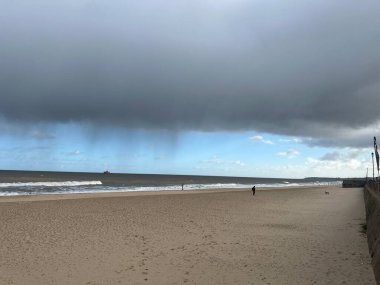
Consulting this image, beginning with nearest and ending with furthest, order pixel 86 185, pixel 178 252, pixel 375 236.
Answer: pixel 375 236 < pixel 178 252 < pixel 86 185

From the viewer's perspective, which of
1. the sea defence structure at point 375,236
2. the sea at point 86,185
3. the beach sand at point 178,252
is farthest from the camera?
the sea at point 86,185

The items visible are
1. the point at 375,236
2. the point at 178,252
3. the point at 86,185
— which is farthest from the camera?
the point at 86,185

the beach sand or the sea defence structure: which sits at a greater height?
the sea defence structure

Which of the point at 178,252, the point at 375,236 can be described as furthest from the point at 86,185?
the point at 375,236

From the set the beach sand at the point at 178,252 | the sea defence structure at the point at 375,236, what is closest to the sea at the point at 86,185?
the beach sand at the point at 178,252

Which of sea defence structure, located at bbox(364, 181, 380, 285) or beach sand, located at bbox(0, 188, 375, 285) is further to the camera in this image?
beach sand, located at bbox(0, 188, 375, 285)

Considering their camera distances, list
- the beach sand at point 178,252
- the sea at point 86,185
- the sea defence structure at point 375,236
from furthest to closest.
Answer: the sea at point 86,185
the beach sand at point 178,252
the sea defence structure at point 375,236

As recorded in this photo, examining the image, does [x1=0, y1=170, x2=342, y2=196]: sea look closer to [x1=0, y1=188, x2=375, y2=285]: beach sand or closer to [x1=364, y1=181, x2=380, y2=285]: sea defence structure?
[x1=0, y1=188, x2=375, y2=285]: beach sand

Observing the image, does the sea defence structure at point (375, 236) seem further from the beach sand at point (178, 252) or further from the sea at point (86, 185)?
the sea at point (86, 185)

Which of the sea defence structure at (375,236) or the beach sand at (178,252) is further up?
the sea defence structure at (375,236)

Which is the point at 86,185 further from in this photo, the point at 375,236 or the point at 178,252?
the point at 375,236

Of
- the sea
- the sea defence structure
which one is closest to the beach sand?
the sea defence structure

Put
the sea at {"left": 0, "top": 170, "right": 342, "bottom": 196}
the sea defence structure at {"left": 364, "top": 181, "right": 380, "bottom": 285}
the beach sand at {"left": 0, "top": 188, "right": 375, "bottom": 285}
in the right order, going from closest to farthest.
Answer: the sea defence structure at {"left": 364, "top": 181, "right": 380, "bottom": 285}, the beach sand at {"left": 0, "top": 188, "right": 375, "bottom": 285}, the sea at {"left": 0, "top": 170, "right": 342, "bottom": 196}

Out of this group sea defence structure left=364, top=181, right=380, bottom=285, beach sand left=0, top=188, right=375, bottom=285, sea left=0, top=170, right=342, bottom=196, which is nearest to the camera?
sea defence structure left=364, top=181, right=380, bottom=285
